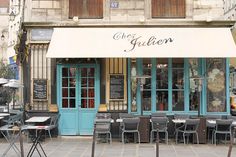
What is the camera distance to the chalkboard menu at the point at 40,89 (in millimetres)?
14680

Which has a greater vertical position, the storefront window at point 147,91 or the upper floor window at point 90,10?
the upper floor window at point 90,10

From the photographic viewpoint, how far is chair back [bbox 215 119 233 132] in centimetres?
1309

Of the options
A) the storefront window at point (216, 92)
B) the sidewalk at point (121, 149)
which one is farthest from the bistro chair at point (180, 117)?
the storefront window at point (216, 92)

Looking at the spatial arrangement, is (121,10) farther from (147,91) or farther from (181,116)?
(181,116)

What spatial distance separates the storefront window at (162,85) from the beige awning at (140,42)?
97cm

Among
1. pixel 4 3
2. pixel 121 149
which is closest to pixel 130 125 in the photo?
pixel 121 149

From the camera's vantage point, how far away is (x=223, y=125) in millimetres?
13336

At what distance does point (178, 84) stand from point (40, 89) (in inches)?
173

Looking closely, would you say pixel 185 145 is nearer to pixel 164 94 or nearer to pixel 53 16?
pixel 164 94

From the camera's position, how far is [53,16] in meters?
14.8

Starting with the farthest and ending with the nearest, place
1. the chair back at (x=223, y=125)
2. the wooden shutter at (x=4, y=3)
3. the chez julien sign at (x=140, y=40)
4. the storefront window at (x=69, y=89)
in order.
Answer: the wooden shutter at (x=4, y=3) < the storefront window at (x=69, y=89) < the chez julien sign at (x=140, y=40) < the chair back at (x=223, y=125)

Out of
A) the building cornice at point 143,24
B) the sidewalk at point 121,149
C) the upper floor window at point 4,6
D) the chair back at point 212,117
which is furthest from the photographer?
the upper floor window at point 4,6

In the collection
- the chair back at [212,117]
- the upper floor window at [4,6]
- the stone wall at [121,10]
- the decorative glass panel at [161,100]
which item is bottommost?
the chair back at [212,117]

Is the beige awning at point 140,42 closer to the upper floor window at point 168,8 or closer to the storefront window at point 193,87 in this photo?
the upper floor window at point 168,8
